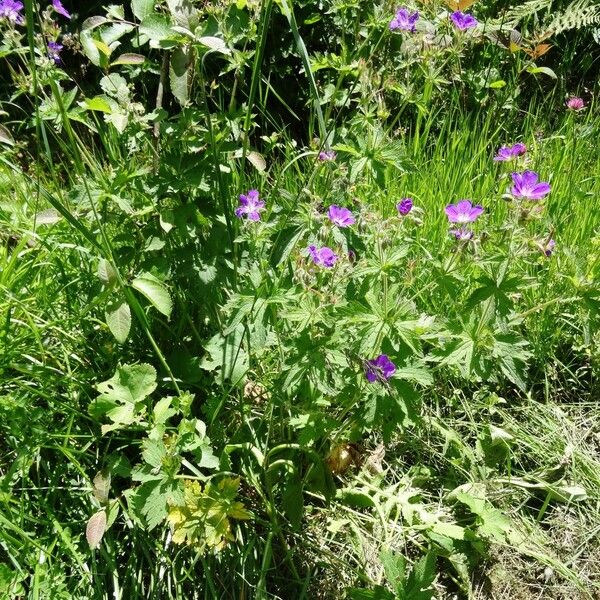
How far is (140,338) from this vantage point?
187 cm

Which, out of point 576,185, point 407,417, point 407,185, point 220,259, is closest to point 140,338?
point 220,259

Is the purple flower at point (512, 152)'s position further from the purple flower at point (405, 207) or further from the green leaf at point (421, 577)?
the green leaf at point (421, 577)

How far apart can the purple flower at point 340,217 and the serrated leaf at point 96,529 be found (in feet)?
2.68

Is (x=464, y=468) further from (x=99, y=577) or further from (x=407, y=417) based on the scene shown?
(x=99, y=577)

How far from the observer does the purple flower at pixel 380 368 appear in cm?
136

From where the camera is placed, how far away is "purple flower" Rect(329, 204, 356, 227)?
56.4 inches

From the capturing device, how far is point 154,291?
1436mm

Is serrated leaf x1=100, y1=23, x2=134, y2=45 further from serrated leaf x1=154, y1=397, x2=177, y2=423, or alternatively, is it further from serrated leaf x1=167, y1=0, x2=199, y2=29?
serrated leaf x1=154, y1=397, x2=177, y2=423

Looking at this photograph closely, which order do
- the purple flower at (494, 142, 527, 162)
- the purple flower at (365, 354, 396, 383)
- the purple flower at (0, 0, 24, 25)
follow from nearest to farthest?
the purple flower at (365, 354, 396, 383)
the purple flower at (0, 0, 24, 25)
the purple flower at (494, 142, 527, 162)

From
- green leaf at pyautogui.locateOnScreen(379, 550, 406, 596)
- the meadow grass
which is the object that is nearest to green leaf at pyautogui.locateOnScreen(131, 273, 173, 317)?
the meadow grass

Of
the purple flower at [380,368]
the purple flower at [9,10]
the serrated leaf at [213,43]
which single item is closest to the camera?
the serrated leaf at [213,43]

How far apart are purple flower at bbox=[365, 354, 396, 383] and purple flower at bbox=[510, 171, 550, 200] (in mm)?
416

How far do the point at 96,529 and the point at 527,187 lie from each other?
1153 mm

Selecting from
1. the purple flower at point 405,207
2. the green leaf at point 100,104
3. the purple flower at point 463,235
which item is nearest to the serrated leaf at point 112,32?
the green leaf at point 100,104
